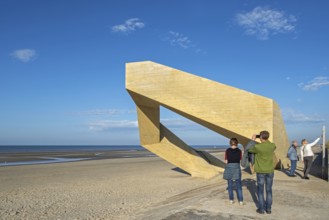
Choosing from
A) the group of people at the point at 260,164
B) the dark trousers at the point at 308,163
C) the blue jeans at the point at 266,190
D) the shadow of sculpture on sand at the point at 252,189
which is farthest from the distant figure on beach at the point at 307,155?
the blue jeans at the point at 266,190

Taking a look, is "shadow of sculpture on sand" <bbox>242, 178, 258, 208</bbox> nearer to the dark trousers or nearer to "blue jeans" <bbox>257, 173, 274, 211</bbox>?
"blue jeans" <bbox>257, 173, 274, 211</bbox>

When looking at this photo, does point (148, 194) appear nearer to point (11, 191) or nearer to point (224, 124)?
point (224, 124)

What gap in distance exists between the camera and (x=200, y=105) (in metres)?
11.6

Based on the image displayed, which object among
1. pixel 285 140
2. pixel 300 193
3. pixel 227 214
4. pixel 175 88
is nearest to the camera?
pixel 227 214

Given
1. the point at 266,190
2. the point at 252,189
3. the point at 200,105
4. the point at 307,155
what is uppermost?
the point at 200,105

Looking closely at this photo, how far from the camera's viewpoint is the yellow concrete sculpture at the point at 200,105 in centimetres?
1112

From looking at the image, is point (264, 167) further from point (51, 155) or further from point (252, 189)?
point (51, 155)

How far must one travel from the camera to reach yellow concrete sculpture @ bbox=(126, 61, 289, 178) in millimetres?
11125

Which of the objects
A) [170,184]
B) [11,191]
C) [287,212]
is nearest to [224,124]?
[170,184]

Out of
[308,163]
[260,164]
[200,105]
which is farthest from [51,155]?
[260,164]

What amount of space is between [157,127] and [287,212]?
8264 mm

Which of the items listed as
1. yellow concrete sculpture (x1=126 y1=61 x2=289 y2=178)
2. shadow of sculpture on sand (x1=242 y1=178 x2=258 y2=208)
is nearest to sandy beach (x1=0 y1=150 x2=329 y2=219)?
shadow of sculpture on sand (x1=242 y1=178 x2=258 y2=208)

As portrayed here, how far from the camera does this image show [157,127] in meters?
14.0

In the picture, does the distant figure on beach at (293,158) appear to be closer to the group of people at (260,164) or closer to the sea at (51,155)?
the group of people at (260,164)
